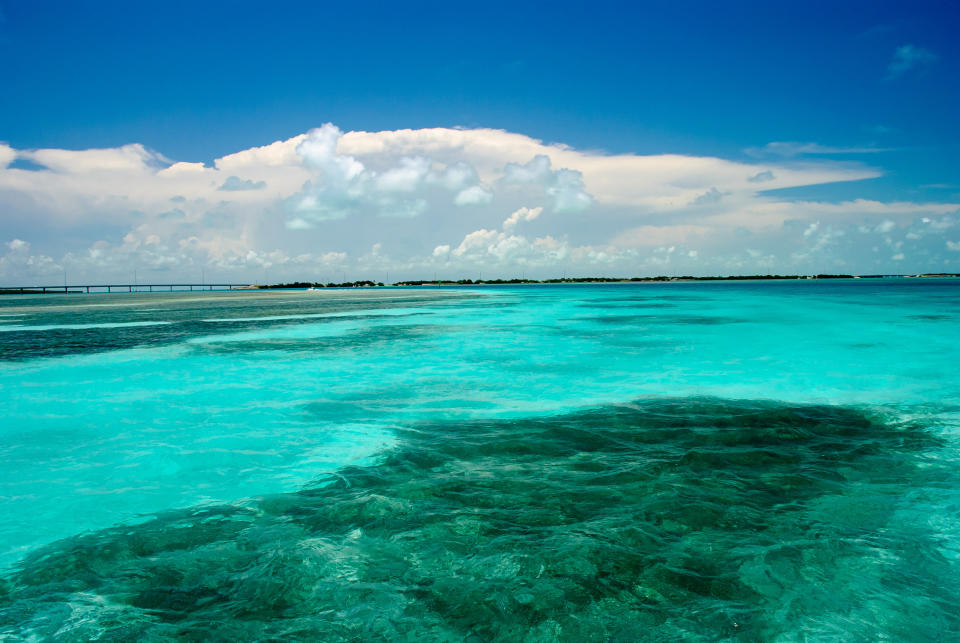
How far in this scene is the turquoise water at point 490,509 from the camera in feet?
12.7

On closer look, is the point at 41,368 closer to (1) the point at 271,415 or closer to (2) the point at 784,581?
(1) the point at 271,415

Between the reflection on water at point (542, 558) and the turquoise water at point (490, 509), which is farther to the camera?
the turquoise water at point (490, 509)

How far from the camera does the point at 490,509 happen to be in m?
5.50

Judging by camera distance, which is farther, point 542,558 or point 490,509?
point 490,509

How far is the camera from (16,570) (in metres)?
4.82

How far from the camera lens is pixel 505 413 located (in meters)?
9.87

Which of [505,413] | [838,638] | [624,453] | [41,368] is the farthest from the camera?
[41,368]

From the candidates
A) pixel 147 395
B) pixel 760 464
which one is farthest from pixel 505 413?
pixel 147 395

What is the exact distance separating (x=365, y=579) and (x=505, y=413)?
5713 mm

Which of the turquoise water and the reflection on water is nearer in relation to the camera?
the reflection on water

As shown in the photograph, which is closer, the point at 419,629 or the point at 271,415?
the point at 419,629

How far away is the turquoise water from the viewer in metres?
3.88

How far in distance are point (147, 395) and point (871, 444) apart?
14531 millimetres

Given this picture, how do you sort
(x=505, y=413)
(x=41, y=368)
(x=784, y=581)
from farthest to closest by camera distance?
(x=41, y=368)
(x=505, y=413)
(x=784, y=581)
